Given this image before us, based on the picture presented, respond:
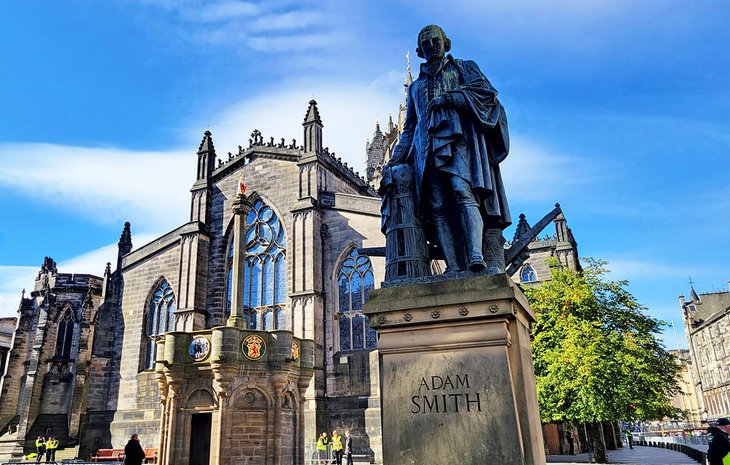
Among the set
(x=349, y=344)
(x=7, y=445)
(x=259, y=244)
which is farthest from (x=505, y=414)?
(x=7, y=445)

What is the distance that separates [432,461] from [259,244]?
2558 centimetres

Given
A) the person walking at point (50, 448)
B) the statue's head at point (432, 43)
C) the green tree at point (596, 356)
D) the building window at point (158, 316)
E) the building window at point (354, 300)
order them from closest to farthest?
the statue's head at point (432, 43), the green tree at point (596, 356), the building window at point (354, 300), the person walking at point (50, 448), the building window at point (158, 316)

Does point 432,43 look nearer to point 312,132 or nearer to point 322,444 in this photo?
point 322,444

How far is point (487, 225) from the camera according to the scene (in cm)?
476

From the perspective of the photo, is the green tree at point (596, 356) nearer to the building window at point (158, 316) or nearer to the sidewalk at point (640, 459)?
the sidewalk at point (640, 459)

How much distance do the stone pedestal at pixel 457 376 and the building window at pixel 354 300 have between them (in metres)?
20.2

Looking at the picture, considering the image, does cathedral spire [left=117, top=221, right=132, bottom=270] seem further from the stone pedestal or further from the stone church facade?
the stone pedestal

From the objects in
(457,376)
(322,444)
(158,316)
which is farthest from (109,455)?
(457,376)

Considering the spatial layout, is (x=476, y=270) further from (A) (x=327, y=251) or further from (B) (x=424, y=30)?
(A) (x=327, y=251)

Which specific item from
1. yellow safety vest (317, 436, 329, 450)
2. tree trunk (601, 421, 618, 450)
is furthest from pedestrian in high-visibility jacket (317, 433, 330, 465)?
tree trunk (601, 421, 618, 450)

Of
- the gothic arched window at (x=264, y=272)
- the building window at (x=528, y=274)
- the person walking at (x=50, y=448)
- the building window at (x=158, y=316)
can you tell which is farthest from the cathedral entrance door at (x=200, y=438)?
the building window at (x=528, y=274)

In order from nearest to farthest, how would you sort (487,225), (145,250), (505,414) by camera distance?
(505,414)
(487,225)
(145,250)

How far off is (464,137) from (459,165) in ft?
0.93

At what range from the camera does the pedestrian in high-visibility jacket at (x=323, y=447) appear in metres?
20.4
